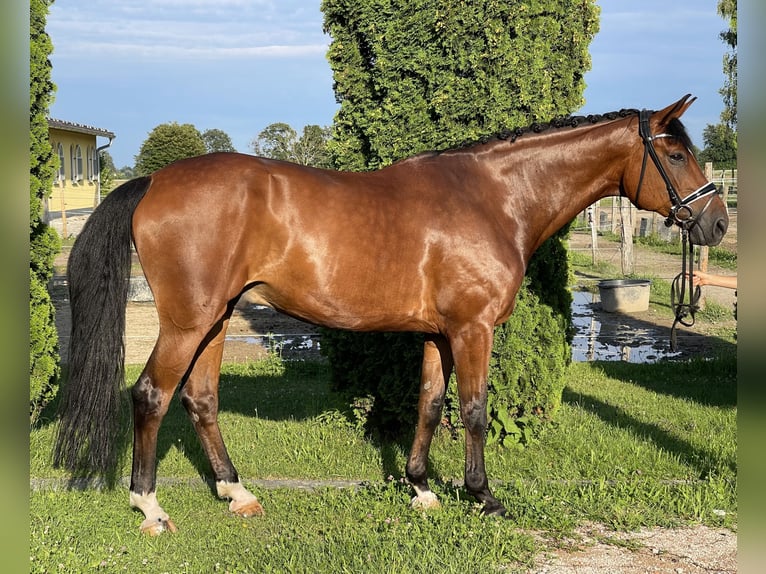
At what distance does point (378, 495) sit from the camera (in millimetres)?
4504

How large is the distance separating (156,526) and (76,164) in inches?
1215

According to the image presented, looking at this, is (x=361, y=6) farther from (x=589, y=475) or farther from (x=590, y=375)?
(x=590, y=375)

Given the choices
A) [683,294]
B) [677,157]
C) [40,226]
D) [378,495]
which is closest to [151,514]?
[378,495]

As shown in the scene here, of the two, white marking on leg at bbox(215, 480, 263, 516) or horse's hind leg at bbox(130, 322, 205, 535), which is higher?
horse's hind leg at bbox(130, 322, 205, 535)

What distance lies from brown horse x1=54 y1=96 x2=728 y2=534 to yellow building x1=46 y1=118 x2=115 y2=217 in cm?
2500

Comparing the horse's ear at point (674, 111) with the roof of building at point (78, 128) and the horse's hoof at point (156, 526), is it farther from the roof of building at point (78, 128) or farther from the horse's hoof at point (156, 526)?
the roof of building at point (78, 128)

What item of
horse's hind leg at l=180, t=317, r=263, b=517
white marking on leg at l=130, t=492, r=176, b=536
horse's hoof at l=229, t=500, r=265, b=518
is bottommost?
horse's hoof at l=229, t=500, r=265, b=518

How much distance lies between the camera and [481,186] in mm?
4387

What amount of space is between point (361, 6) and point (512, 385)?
3335mm

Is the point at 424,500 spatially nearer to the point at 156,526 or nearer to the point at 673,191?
the point at 156,526

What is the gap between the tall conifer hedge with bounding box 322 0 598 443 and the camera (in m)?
5.42

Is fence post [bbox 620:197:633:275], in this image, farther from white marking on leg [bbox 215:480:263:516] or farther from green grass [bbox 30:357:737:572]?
white marking on leg [bbox 215:480:263:516]

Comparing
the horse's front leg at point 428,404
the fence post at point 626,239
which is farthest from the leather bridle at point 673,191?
the fence post at point 626,239

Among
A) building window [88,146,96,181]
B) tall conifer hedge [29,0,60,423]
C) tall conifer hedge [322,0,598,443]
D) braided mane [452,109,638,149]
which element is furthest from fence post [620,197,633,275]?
building window [88,146,96,181]
